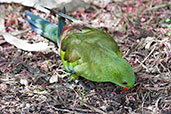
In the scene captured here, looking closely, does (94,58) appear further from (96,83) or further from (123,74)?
(96,83)

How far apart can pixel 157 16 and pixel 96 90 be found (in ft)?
8.46

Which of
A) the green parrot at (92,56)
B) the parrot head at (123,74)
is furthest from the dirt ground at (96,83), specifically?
the parrot head at (123,74)

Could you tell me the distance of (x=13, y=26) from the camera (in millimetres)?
5680

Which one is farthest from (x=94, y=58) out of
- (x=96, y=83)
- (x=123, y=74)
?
(x=96, y=83)

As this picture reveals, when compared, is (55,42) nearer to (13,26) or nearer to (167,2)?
(13,26)

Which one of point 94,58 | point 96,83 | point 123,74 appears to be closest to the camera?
point 123,74

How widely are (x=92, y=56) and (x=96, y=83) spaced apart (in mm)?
745

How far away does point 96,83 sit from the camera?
4.39 m

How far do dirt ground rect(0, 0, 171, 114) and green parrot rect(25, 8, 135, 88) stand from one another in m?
0.44

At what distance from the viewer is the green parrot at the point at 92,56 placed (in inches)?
142

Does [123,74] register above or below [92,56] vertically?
below

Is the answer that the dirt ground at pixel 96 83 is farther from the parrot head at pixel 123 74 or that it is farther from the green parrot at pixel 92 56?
the parrot head at pixel 123 74

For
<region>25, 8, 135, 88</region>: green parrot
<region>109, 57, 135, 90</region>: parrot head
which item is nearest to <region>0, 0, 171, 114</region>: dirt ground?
<region>25, 8, 135, 88</region>: green parrot

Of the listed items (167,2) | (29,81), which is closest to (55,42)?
(29,81)
